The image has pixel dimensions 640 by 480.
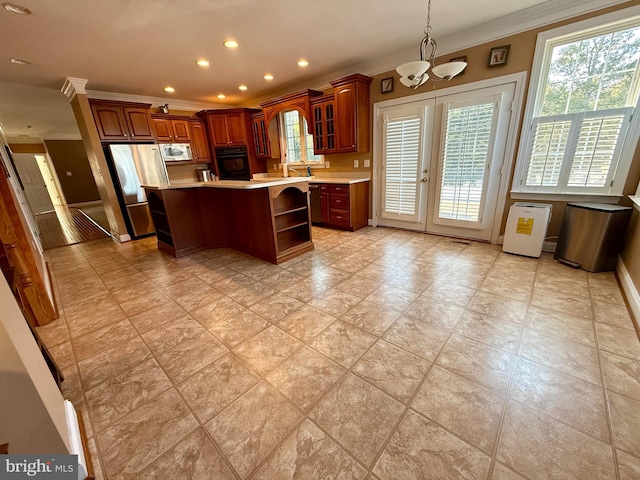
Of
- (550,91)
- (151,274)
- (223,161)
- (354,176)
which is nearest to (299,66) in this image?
(354,176)

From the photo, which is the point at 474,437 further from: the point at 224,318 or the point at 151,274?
the point at 151,274

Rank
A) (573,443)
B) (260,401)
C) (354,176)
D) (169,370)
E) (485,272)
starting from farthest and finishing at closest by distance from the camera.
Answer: (354,176) → (485,272) → (169,370) → (260,401) → (573,443)

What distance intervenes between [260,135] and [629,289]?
6.05m

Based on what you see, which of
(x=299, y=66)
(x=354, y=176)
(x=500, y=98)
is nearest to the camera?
(x=500, y=98)

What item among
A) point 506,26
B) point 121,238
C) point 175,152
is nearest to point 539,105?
point 506,26

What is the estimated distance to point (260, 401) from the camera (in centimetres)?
141

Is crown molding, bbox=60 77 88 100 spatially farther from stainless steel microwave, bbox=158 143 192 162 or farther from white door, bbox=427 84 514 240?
white door, bbox=427 84 514 240

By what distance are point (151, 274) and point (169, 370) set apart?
6.29 feet

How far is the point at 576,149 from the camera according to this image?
2.82 metres

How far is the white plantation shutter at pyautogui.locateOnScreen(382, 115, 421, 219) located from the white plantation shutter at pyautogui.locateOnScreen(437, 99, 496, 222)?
0.41m

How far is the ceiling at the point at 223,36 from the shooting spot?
241 cm

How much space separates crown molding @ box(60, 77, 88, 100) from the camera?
3812 mm

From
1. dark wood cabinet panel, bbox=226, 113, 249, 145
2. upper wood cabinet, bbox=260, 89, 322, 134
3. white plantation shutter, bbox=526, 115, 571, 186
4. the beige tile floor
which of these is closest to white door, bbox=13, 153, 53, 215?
dark wood cabinet panel, bbox=226, 113, 249, 145

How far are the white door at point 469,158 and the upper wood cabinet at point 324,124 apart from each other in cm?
169
